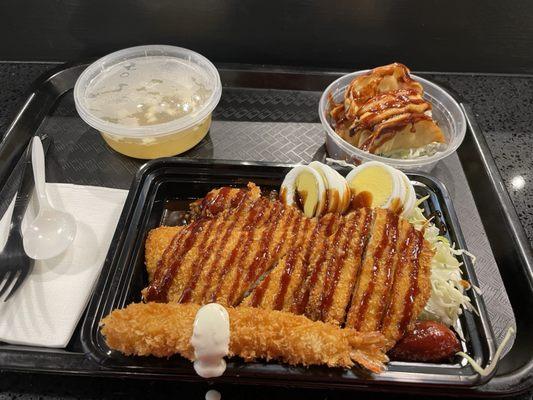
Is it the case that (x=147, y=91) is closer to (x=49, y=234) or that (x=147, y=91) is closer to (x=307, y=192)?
(x=49, y=234)

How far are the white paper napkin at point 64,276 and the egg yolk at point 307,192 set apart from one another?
0.92m

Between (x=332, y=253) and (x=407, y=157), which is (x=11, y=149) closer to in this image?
(x=332, y=253)

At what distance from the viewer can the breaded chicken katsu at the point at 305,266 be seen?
5.44 ft

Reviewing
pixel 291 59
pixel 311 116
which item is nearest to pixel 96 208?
pixel 311 116

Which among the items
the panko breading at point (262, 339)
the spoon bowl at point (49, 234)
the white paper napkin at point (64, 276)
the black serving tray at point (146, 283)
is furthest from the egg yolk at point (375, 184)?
the spoon bowl at point (49, 234)

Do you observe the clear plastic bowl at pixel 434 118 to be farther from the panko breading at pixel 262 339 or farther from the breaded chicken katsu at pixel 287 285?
the panko breading at pixel 262 339

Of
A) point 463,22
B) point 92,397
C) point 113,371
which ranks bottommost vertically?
point 92,397

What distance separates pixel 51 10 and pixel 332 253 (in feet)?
8.04

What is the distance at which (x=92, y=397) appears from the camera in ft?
5.31

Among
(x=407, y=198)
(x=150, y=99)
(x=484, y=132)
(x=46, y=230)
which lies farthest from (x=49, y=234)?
(x=484, y=132)

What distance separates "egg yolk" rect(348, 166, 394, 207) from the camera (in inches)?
77.8

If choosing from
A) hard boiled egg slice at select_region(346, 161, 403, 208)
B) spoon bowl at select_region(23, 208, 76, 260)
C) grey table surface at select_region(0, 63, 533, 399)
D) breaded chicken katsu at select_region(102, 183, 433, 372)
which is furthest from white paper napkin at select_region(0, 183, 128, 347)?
hard boiled egg slice at select_region(346, 161, 403, 208)

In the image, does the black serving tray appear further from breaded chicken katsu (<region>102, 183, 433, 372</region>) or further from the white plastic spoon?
the white plastic spoon

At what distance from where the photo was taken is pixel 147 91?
2566 millimetres
